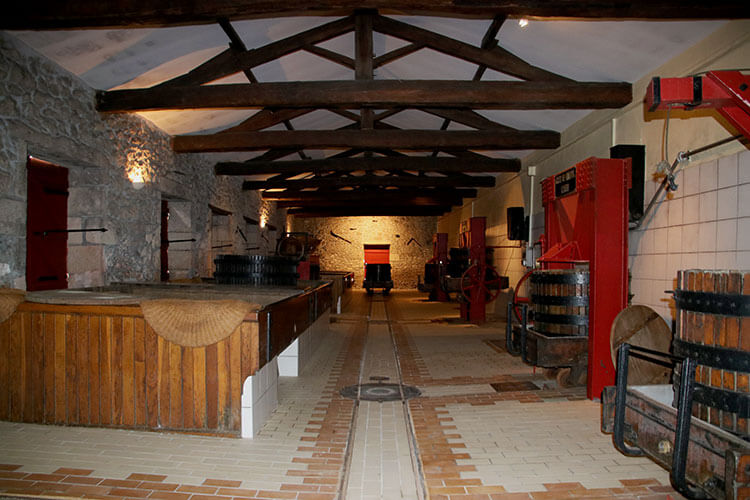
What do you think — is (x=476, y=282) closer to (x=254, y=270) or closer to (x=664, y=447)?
(x=254, y=270)

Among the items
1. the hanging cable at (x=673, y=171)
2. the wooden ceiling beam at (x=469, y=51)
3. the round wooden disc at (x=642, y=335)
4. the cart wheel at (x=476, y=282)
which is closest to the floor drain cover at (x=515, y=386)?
the round wooden disc at (x=642, y=335)

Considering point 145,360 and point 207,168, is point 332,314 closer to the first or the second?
point 207,168

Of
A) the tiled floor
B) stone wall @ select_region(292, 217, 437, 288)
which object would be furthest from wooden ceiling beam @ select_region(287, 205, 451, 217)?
the tiled floor

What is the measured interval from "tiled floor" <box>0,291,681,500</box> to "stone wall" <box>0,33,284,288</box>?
7.41ft

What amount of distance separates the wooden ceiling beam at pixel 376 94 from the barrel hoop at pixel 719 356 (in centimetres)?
381

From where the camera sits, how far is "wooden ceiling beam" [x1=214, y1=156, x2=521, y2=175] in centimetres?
922

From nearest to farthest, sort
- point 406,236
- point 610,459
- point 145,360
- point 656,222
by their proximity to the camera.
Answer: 1. point 610,459
2. point 145,360
3. point 656,222
4. point 406,236

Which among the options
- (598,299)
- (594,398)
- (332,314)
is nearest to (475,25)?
(598,299)

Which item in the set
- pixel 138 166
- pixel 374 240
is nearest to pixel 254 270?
pixel 138 166

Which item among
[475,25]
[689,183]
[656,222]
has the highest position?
[475,25]

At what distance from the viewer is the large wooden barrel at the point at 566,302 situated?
4070 millimetres

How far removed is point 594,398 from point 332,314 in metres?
6.91

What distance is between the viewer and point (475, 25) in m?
5.31

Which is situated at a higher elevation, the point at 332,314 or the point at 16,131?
the point at 16,131
